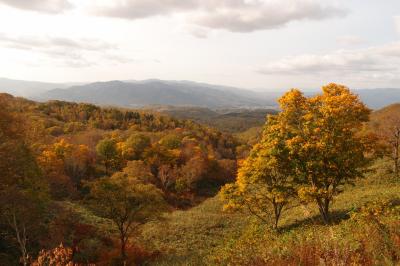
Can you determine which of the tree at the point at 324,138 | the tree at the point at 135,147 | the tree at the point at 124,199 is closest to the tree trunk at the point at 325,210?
the tree at the point at 324,138

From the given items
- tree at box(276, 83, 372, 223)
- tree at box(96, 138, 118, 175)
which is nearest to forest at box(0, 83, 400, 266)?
tree at box(276, 83, 372, 223)

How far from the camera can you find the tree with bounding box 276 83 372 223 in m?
24.6

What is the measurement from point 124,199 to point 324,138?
19.0 metres

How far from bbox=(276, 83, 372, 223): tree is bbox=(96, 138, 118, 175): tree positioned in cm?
7139

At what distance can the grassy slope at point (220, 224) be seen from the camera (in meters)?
34.9

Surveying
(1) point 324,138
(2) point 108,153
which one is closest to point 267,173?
(1) point 324,138

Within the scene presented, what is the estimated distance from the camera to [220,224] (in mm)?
49875

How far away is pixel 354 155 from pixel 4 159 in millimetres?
26477

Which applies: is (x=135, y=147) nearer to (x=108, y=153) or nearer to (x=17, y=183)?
(x=108, y=153)

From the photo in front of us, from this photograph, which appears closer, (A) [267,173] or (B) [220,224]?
(A) [267,173]

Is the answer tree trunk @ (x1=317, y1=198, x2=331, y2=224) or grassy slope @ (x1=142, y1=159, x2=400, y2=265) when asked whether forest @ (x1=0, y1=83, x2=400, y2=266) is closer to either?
tree trunk @ (x1=317, y1=198, x2=331, y2=224)

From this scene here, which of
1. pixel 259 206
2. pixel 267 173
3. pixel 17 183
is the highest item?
pixel 267 173

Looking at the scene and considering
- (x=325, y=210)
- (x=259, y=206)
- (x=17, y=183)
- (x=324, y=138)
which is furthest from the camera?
(x=259, y=206)

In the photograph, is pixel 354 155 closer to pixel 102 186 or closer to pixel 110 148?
pixel 102 186
